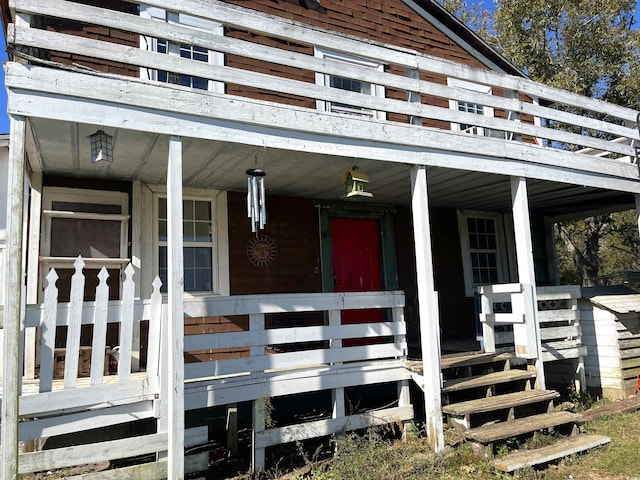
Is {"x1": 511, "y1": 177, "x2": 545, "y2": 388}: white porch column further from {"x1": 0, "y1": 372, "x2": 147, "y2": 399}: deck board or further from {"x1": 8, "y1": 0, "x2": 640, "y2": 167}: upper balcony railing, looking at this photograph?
{"x1": 0, "y1": 372, "x2": 147, "y2": 399}: deck board

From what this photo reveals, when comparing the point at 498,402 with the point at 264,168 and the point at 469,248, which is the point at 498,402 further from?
the point at 469,248

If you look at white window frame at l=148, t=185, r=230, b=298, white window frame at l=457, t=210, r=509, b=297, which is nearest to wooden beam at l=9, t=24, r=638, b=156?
white window frame at l=148, t=185, r=230, b=298

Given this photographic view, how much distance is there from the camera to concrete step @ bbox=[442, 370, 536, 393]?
5.34m

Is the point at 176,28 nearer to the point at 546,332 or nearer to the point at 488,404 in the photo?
the point at 488,404

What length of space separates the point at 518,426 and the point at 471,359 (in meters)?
0.99

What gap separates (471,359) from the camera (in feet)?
19.2

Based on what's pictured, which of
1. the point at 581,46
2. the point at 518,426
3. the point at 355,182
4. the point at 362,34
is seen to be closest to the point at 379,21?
the point at 362,34

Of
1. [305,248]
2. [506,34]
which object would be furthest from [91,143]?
[506,34]

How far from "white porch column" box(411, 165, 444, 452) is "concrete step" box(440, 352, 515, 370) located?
0.54 m

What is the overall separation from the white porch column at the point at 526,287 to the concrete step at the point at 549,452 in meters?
0.80

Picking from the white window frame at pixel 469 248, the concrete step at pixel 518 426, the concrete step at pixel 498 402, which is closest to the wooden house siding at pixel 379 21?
the white window frame at pixel 469 248

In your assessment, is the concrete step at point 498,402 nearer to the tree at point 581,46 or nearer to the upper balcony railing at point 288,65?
the upper balcony railing at point 288,65

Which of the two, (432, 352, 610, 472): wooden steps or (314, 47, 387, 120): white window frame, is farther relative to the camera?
(314, 47, 387, 120): white window frame

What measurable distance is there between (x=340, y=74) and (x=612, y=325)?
514 cm
